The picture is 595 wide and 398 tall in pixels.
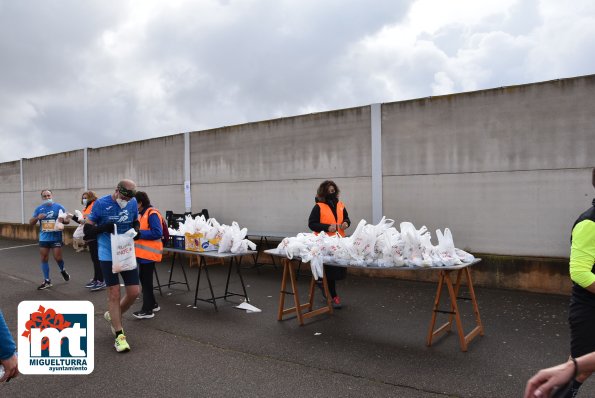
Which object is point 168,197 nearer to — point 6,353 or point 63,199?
point 63,199

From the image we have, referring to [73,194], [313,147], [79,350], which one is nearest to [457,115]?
[313,147]

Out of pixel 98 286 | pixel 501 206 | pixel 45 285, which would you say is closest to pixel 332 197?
pixel 501 206

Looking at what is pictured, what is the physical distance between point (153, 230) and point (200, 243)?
100 centimetres

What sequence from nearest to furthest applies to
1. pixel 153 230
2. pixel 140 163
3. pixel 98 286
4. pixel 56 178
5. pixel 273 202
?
pixel 153 230, pixel 98 286, pixel 273 202, pixel 140 163, pixel 56 178

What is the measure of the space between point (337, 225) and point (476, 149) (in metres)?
3.18

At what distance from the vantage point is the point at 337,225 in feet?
20.7

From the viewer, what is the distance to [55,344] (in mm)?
4336

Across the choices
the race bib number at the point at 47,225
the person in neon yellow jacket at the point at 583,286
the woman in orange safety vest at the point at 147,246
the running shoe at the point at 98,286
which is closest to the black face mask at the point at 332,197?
the woman in orange safety vest at the point at 147,246

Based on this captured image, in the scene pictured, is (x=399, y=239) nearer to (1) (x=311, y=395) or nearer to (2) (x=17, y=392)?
(1) (x=311, y=395)

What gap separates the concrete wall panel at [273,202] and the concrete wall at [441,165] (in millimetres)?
26

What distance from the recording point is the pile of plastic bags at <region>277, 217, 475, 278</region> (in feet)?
15.4

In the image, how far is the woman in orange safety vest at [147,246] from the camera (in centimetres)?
582

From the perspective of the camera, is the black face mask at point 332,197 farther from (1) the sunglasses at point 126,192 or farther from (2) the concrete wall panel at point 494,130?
(1) the sunglasses at point 126,192

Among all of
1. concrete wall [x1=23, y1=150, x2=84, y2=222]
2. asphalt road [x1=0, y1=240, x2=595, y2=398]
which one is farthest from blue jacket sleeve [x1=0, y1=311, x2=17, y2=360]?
concrete wall [x1=23, y1=150, x2=84, y2=222]
